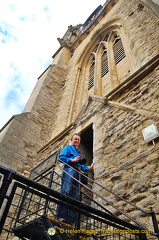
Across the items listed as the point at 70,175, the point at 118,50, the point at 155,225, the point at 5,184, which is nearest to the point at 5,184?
the point at 5,184

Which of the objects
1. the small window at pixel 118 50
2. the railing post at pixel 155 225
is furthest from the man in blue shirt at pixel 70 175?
the small window at pixel 118 50

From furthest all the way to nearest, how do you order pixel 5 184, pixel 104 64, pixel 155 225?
pixel 104 64, pixel 155 225, pixel 5 184

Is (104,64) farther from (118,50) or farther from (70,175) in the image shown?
(70,175)

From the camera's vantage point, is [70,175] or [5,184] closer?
[5,184]

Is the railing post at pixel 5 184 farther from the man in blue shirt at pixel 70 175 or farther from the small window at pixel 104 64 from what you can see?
the small window at pixel 104 64

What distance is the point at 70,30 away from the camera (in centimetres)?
2150

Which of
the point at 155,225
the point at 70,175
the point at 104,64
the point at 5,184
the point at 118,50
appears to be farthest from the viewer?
the point at 104,64

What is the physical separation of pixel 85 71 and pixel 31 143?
658cm

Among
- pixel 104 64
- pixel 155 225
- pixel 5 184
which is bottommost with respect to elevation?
pixel 5 184

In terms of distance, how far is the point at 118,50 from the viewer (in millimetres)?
10578

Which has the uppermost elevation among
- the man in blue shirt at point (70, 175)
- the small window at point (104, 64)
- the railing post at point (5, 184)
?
the small window at point (104, 64)

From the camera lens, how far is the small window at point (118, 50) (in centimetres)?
979

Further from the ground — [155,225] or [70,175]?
[70,175]

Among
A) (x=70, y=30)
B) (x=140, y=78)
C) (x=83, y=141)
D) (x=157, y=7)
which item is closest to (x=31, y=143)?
(x=83, y=141)
